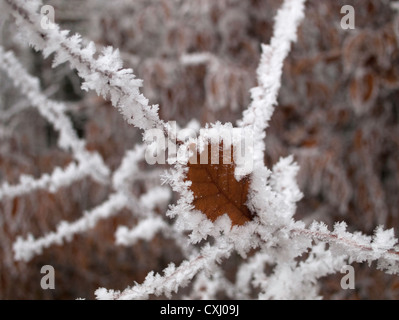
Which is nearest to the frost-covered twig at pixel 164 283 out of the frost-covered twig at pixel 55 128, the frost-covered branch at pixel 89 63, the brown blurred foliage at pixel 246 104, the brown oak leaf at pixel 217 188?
the brown oak leaf at pixel 217 188

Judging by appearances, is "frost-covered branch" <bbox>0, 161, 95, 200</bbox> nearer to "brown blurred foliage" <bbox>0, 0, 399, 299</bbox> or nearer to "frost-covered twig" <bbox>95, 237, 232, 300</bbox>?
"frost-covered twig" <bbox>95, 237, 232, 300</bbox>

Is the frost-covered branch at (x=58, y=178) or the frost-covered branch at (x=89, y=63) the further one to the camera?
the frost-covered branch at (x=58, y=178)

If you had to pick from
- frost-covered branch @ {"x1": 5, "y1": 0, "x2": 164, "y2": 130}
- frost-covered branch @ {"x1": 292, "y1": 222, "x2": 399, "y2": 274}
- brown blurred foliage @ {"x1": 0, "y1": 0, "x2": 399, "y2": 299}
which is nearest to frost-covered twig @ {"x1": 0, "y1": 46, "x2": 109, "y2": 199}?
frost-covered branch @ {"x1": 5, "y1": 0, "x2": 164, "y2": 130}

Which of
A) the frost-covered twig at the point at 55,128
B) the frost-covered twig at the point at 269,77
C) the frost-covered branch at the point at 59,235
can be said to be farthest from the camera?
the frost-covered branch at the point at 59,235

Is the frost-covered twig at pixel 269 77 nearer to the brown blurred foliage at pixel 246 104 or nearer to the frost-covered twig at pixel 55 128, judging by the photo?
the frost-covered twig at pixel 55 128

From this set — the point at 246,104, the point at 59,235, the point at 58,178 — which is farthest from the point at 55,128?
the point at 246,104
